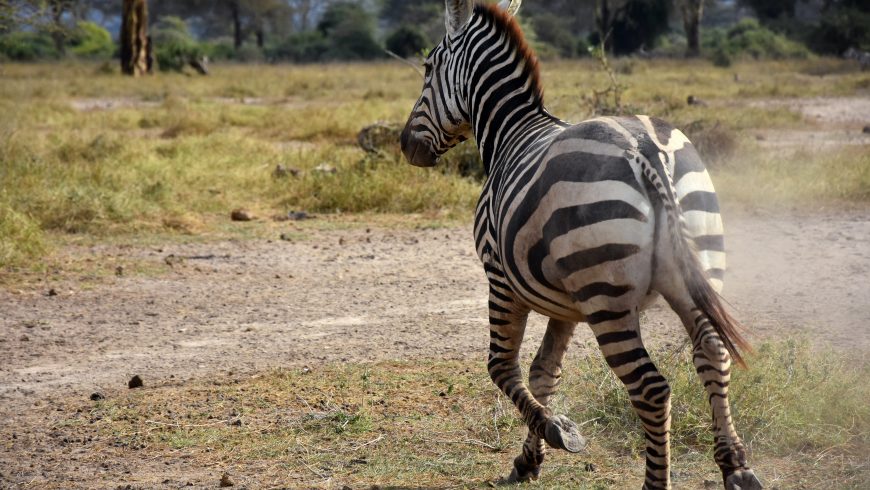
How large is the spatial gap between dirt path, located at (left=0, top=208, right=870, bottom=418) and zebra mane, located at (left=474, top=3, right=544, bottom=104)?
80.6 inches

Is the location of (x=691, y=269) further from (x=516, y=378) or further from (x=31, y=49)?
(x=31, y=49)

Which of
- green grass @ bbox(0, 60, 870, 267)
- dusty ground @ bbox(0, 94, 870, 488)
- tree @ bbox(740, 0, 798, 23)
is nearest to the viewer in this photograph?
dusty ground @ bbox(0, 94, 870, 488)

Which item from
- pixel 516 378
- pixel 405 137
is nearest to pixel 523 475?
pixel 516 378

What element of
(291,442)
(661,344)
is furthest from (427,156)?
(661,344)

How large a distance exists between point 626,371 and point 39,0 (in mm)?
14716

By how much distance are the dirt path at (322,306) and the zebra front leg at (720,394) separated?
2.28 m

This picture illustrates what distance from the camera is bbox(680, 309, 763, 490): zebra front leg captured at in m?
3.38

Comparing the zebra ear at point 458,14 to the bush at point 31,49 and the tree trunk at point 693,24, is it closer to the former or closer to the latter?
the bush at point 31,49

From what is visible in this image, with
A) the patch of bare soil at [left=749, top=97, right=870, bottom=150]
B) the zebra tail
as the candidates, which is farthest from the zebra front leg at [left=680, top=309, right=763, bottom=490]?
the patch of bare soil at [left=749, top=97, right=870, bottom=150]

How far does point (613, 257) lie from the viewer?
126 inches

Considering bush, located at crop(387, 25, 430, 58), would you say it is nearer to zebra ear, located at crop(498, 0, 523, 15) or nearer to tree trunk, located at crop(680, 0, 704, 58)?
tree trunk, located at crop(680, 0, 704, 58)

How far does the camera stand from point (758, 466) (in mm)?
4121

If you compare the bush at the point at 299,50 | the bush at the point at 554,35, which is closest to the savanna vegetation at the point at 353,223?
the bush at the point at 554,35

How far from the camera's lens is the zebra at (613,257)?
321cm
